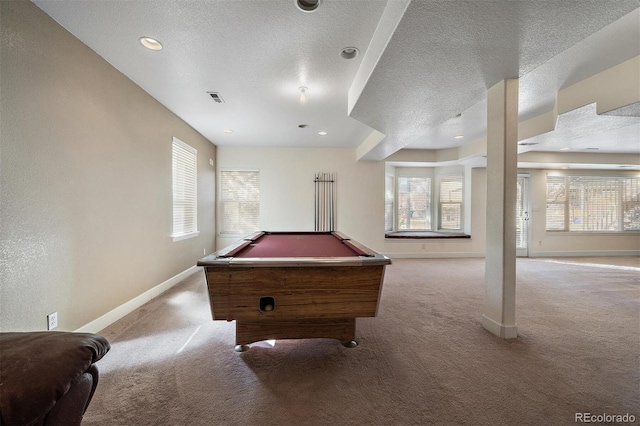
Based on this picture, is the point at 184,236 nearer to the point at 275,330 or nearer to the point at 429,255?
the point at 275,330

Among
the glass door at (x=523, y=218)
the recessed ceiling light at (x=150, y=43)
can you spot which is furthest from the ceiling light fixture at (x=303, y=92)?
the glass door at (x=523, y=218)

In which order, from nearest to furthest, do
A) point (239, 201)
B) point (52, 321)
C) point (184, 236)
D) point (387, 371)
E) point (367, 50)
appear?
point (387, 371)
point (52, 321)
point (367, 50)
point (184, 236)
point (239, 201)

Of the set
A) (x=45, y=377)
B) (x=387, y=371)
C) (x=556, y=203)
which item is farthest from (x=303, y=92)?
(x=556, y=203)

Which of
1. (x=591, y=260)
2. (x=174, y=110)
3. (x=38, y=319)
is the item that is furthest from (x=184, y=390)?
(x=591, y=260)

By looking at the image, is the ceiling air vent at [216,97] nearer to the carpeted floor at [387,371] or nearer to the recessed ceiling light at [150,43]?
the recessed ceiling light at [150,43]

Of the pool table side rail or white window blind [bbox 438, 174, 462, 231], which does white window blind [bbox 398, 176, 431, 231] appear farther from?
the pool table side rail

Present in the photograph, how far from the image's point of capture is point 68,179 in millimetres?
1961

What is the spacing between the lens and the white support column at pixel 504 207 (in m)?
2.15

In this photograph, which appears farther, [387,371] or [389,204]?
[389,204]

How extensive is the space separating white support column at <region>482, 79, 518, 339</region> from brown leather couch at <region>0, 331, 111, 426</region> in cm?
262

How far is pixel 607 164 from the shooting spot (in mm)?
5668

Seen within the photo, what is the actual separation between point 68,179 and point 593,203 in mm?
9608

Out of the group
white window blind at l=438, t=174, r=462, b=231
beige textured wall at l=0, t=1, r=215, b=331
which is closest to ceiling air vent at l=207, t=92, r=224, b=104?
beige textured wall at l=0, t=1, r=215, b=331

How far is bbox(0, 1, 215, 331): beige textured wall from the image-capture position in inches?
61.8
